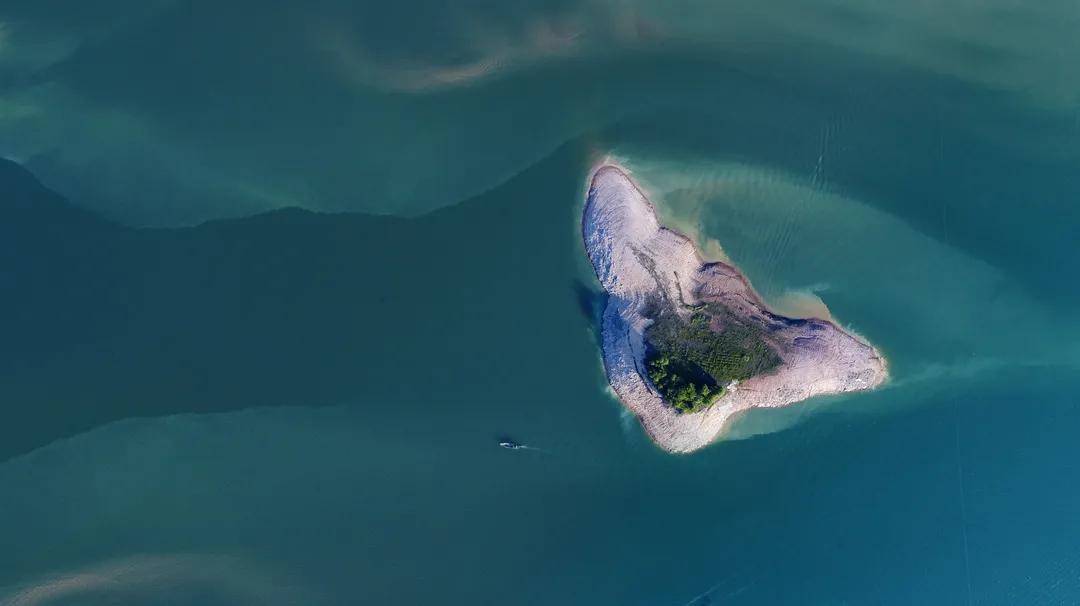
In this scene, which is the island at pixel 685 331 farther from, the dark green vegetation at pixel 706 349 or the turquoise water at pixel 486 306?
the turquoise water at pixel 486 306

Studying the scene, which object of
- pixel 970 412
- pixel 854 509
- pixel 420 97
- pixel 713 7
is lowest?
pixel 854 509

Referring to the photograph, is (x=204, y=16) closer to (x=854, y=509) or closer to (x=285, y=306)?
(x=285, y=306)

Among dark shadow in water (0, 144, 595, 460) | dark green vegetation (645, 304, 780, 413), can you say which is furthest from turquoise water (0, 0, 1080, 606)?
dark green vegetation (645, 304, 780, 413)

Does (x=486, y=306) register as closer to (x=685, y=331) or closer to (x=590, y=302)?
(x=590, y=302)

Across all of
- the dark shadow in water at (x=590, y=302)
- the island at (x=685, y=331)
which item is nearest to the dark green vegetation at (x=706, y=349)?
the island at (x=685, y=331)

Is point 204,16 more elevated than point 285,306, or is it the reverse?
point 204,16

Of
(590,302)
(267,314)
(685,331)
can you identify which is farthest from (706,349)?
(267,314)

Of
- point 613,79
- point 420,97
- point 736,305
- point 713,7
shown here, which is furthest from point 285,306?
point 713,7
